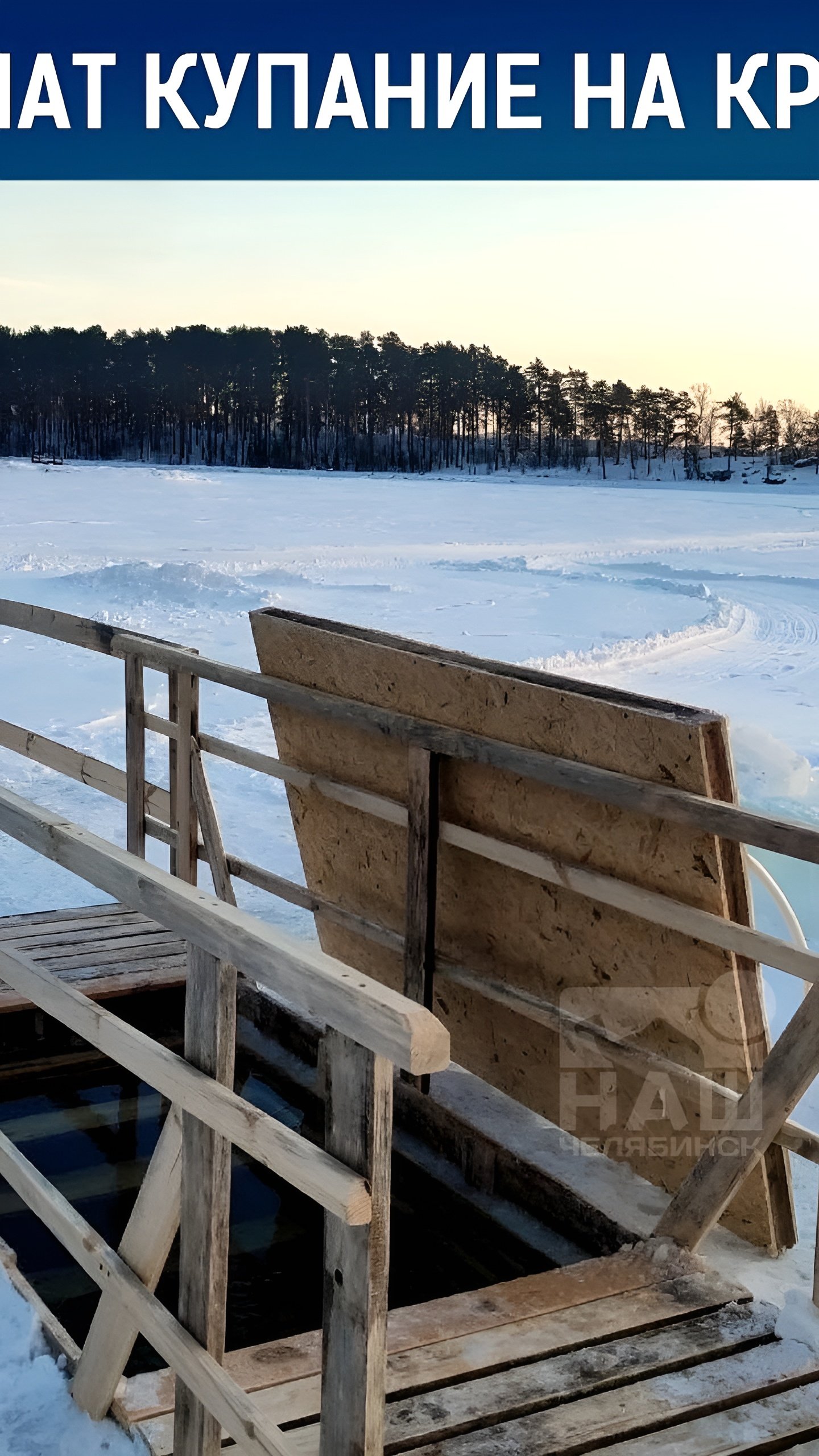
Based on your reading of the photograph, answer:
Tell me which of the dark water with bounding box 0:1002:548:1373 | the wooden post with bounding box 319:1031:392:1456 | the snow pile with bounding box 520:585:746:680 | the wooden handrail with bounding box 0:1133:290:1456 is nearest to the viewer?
the wooden post with bounding box 319:1031:392:1456

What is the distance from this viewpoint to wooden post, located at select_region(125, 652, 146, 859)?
5359mm

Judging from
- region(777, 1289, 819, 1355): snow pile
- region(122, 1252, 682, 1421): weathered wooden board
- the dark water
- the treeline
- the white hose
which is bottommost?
the dark water

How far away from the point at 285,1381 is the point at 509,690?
174 centimetres

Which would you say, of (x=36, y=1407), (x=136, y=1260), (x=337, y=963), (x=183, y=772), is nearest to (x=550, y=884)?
(x=136, y=1260)

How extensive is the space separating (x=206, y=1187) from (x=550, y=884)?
5.79ft

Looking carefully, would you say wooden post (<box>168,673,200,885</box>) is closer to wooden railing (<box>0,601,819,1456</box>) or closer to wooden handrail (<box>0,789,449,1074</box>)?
wooden railing (<box>0,601,819,1456</box>)

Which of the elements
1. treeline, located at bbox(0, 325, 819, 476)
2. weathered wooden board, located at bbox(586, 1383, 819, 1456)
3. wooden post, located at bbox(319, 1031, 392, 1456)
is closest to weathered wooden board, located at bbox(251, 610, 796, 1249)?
weathered wooden board, located at bbox(586, 1383, 819, 1456)

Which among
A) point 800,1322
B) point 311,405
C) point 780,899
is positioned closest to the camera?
point 800,1322

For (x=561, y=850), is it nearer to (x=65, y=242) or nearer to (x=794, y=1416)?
(x=794, y=1416)

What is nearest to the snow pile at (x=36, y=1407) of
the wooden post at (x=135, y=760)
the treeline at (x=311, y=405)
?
the wooden post at (x=135, y=760)

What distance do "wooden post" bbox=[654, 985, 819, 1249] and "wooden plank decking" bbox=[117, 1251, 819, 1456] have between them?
0.42 ft

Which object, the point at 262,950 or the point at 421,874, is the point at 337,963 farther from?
the point at 421,874

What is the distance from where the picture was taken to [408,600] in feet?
77.3

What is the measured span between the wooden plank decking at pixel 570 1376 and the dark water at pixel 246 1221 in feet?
2.13
